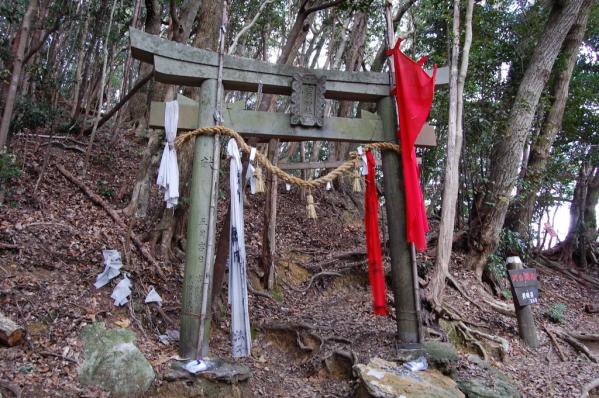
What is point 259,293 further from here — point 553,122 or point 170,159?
point 553,122

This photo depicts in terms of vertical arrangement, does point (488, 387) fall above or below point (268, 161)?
below

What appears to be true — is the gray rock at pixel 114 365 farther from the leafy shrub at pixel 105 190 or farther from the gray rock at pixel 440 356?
the leafy shrub at pixel 105 190

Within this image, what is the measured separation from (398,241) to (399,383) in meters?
1.67

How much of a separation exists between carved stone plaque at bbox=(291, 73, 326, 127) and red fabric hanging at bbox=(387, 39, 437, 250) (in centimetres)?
A: 94

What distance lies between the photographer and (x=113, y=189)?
7.91 m

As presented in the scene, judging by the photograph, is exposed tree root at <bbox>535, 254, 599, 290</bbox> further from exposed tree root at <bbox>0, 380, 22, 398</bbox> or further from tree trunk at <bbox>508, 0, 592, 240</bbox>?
exposed tree root at <bbox>0, 380, 22, 398</bbox>

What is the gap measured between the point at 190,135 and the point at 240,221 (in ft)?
3.48

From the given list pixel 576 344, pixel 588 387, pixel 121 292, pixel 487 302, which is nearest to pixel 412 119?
pixel 121 292

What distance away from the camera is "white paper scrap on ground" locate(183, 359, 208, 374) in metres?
4.08

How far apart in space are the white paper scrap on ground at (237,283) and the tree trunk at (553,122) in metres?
7.37

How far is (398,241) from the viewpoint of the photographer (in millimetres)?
5191

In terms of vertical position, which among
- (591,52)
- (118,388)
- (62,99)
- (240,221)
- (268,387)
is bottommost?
(268,387)

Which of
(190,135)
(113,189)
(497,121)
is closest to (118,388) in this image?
(190,135)

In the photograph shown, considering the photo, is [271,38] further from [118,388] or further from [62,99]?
[118,388]
